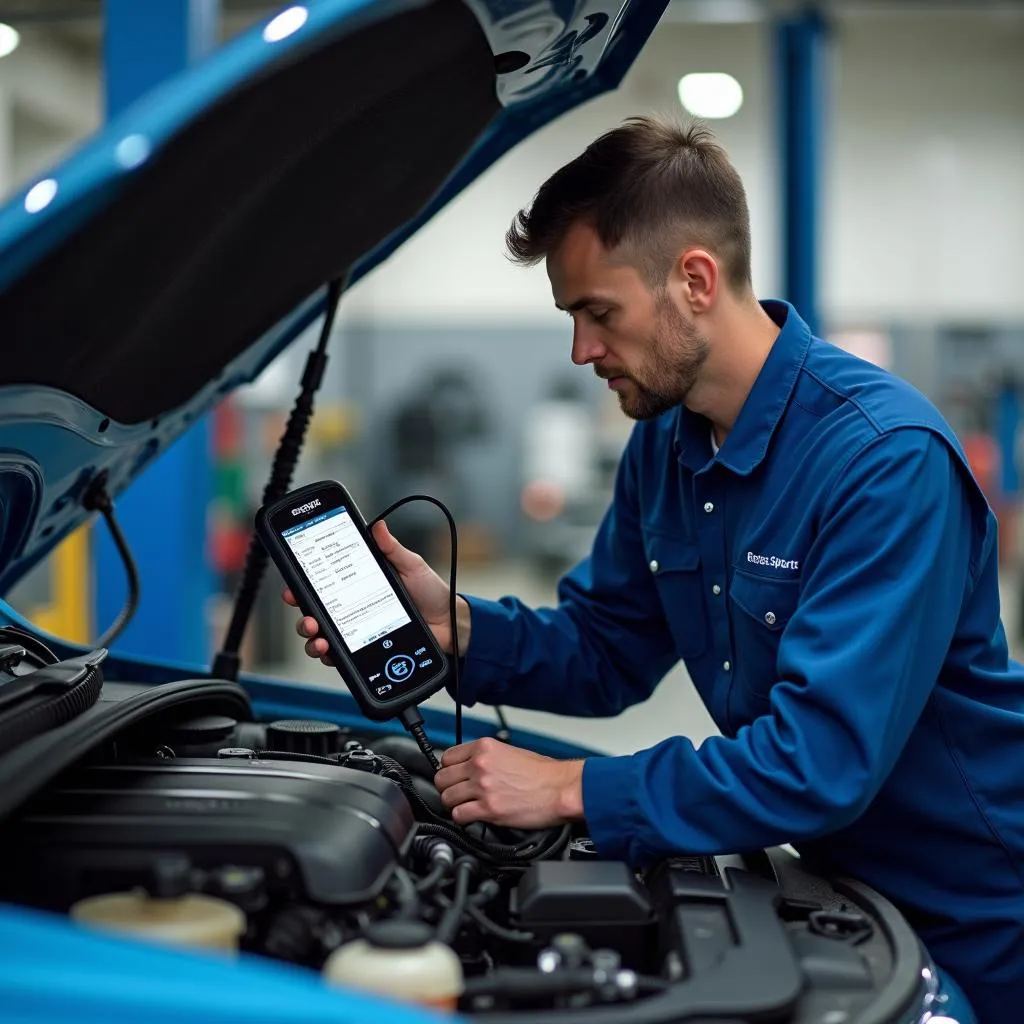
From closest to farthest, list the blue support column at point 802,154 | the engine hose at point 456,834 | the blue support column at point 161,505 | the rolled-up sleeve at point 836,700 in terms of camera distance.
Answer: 1. the rolled-up sleeve at point 836,700
2. the engine hose at point 456,834
3. the blue support column at point 161,505
4. the blue support column at point 802,154

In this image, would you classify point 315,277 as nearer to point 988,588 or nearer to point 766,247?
point 988,588

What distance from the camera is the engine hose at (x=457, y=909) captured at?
966 mm

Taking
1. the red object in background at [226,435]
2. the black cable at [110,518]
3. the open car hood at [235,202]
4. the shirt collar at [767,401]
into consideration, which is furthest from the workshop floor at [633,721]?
the shirt collar at [767,401]

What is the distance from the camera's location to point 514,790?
122cm

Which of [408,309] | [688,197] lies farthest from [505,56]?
[408,309]

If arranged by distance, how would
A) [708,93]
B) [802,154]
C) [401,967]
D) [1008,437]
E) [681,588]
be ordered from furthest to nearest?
[1008,437] → [708,93] → [802,154] → [681,588] → [401,967]

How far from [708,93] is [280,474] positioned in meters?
6.44

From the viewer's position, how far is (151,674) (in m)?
1.77

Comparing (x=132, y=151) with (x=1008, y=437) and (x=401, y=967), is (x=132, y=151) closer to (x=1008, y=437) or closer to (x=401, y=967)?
(x=401, y=967)

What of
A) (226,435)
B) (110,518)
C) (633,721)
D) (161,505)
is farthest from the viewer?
(226,435)

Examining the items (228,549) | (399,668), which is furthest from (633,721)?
(399,668)

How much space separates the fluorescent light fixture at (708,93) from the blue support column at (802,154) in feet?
8.70

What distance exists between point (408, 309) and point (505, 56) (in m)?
8.57

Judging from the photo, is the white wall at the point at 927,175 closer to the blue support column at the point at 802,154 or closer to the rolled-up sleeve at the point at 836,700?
the blue support column at the point at 802,154
